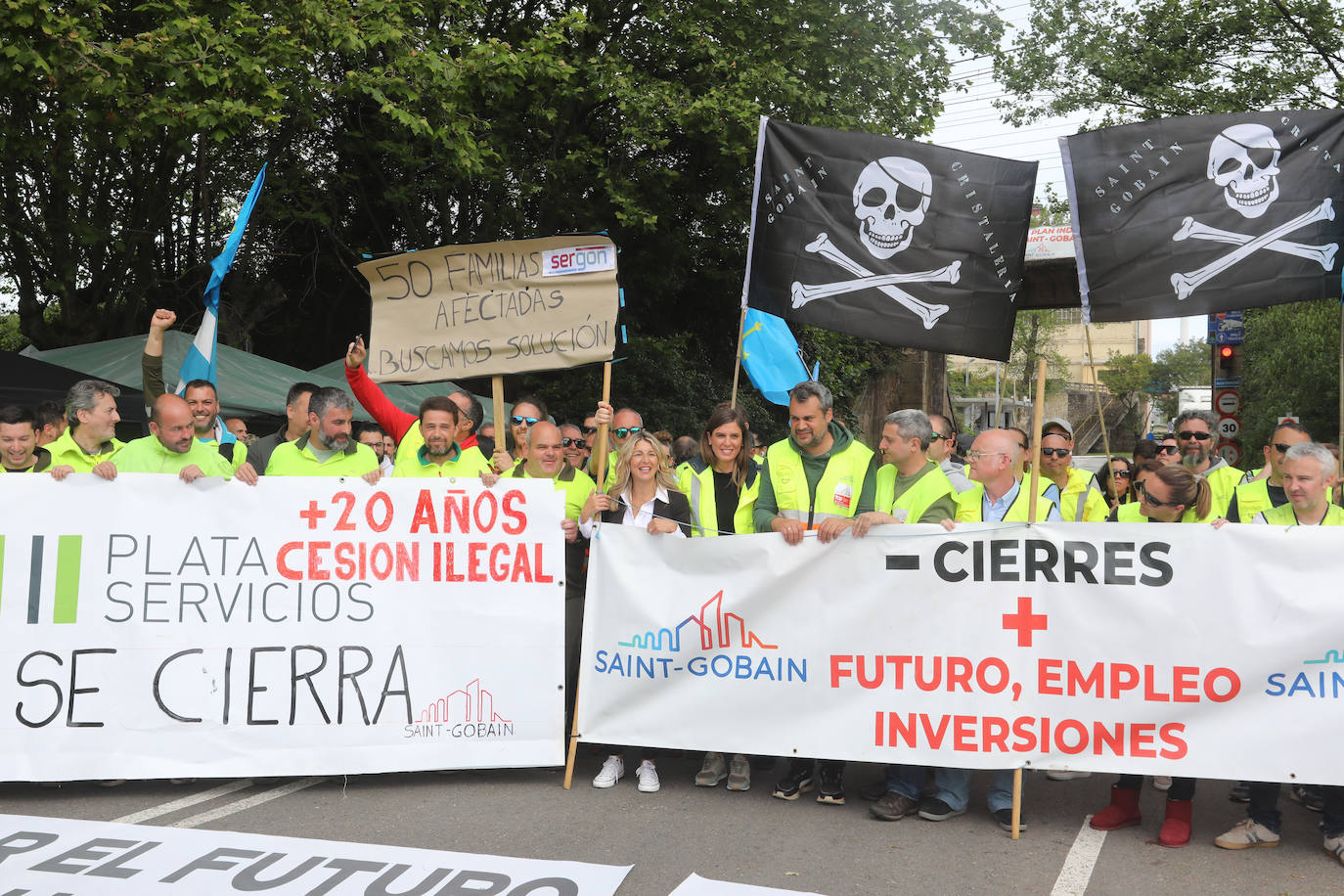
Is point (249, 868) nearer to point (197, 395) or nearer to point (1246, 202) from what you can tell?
point (197, 395)

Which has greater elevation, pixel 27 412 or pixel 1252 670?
pixel 27 412

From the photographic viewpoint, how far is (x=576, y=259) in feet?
20.4

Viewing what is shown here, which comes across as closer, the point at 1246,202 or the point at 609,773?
the point at 609,773

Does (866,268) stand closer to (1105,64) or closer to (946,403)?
(1105,64)

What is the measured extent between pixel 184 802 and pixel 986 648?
3.58 metres

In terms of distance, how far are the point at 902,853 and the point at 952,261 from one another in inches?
118

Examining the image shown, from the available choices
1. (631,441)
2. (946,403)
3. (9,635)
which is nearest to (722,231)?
(946,403)

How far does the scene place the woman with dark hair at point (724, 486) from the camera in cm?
571

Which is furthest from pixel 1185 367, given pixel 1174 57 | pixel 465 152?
pixel 465 152

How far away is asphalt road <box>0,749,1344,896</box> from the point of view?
4.38 metres

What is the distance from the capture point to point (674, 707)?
543 cm

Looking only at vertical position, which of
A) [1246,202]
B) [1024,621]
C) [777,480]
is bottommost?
[1024,621]

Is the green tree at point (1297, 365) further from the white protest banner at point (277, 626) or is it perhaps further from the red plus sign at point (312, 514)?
the red plus sign at point (312, 514)

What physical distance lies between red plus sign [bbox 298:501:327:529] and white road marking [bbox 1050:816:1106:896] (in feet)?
11.8
